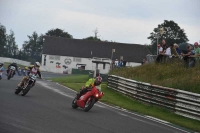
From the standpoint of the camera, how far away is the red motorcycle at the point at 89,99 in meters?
16.0

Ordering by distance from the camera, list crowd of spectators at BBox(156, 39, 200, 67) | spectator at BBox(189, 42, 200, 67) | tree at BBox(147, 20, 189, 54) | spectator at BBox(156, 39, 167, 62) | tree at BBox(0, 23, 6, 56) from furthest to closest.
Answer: tree at BBox(0, 23, 6, 56)
tree at BBox(147, 20, 189, 54)
spectator at BBox(156, 39, 167, 62)
crowd of spectators at BBox(156, 39, 200, 67)
spectator at BBox(189, 42, 200, 67)

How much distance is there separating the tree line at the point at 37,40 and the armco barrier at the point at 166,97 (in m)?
71.7

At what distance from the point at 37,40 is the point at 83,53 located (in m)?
62.1

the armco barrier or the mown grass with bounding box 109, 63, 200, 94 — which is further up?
the mown grass with bounding box 109, 63, 200, 94

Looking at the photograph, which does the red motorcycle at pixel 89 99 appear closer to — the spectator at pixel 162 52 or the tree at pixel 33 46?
the spectator at pixel 162 52

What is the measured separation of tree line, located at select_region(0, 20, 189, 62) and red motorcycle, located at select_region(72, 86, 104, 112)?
79577mm


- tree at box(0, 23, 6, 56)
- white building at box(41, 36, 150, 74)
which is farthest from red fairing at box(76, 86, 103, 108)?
tree at box(0, 23, 6, 56)

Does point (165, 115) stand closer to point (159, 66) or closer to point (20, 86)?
point (20, 86)

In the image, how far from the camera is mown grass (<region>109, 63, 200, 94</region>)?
2006 cm

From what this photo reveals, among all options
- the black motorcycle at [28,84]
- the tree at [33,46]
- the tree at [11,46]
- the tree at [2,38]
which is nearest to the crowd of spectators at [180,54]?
the black motorcycle at [28,84]

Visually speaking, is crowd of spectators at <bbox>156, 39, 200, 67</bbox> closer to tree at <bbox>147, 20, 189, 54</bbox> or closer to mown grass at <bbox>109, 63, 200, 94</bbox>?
mown grass at <bbox>109, 63, 200, 94</bbox>

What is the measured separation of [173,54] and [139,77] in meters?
2.63

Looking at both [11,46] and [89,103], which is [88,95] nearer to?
[89,103]

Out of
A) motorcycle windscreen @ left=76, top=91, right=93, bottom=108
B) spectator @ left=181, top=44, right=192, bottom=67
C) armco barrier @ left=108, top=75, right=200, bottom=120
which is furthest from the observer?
spectator @ left=181, top=44, right=192, bottom=67
